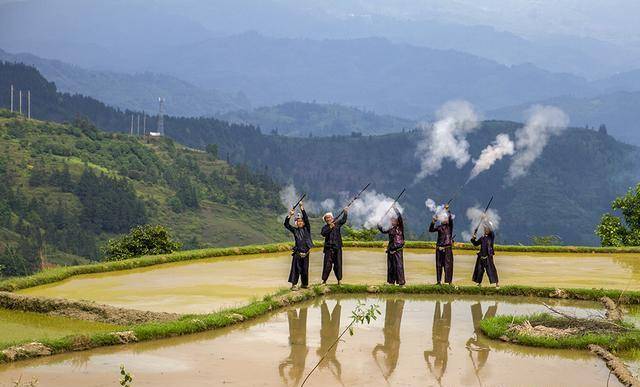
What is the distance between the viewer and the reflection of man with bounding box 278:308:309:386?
53.8ft

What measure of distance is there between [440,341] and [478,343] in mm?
770

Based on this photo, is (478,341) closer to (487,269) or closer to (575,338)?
(575,338)

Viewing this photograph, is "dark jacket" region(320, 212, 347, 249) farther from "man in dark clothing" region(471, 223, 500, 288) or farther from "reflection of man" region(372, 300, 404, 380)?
"man in dark clothing" region(471, 223, 500, 288)

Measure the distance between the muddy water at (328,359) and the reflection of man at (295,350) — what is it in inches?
0.7

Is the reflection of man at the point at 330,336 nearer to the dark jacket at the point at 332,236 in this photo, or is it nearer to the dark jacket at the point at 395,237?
the dark jacket at the point at 332,236

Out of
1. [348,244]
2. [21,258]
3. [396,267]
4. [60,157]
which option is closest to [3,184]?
[60,157]

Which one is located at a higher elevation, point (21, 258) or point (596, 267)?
point (596, 267)

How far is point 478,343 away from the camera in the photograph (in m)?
19.7

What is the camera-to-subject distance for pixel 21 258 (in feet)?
425

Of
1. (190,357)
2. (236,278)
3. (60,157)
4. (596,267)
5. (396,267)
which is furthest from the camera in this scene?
(60,157)

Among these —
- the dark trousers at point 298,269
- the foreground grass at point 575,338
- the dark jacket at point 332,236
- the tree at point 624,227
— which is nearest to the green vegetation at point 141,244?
the dark jacket at point 332,236

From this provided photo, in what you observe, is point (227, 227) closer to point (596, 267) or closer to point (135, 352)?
point (596, 267)

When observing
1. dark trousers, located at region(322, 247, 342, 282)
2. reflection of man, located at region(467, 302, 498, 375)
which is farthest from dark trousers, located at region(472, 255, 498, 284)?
dark trousers, located at region(322, 247, 342, 282)

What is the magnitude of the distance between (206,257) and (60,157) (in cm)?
16013
